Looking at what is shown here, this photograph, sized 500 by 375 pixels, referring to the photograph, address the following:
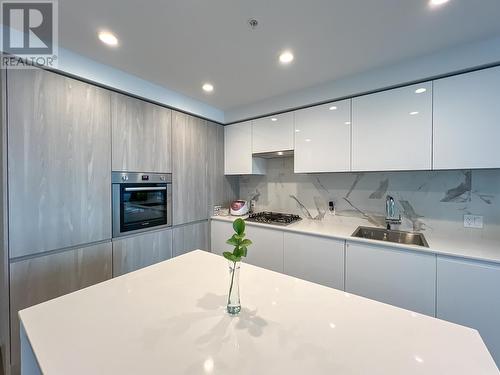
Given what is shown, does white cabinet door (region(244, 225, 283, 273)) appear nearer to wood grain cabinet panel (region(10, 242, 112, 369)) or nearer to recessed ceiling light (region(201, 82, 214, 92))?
wood grain cabinet panel (region(10, 242, 112, 369))

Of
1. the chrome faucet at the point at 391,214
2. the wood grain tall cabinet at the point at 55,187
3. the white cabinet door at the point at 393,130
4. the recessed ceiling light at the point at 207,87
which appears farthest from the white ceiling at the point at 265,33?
the chrome faucet at the point at 391,214

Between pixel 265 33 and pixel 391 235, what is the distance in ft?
6.95

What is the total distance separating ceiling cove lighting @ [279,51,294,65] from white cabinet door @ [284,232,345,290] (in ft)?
5.28

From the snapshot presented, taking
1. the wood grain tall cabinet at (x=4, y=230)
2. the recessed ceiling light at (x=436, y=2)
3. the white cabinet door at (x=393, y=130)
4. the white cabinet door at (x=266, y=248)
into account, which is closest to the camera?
the recessed ceiling light at (x=436, y=2)

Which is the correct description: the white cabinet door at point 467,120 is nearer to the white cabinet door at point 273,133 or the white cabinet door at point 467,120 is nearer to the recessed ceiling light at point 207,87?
the white cabinet door at point 273,133

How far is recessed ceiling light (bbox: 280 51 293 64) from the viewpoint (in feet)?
5.38

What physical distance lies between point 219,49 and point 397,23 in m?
1.18

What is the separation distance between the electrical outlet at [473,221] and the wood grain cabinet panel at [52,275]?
3137 millimetres

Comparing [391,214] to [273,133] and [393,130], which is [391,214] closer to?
[393,130]

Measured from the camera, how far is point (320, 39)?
1.48 meters

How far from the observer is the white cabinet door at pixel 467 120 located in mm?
1524

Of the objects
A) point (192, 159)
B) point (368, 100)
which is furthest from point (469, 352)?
point (192, 159)

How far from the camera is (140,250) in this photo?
2.09 m

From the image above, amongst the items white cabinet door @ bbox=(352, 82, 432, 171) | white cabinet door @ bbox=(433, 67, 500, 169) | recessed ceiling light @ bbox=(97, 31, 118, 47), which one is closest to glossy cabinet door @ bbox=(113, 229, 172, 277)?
recessed ceiling light @ bbox=(97, 31, 118, 47)
